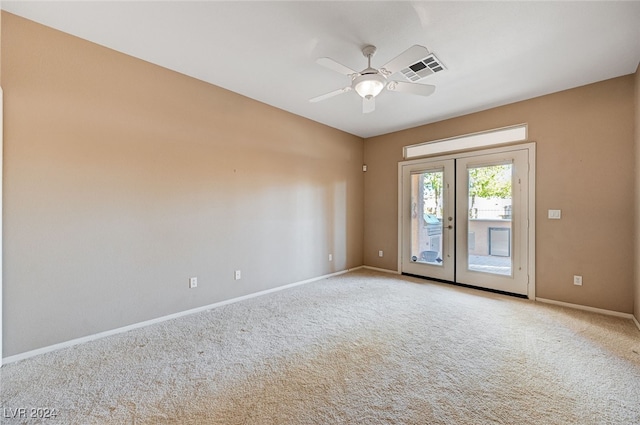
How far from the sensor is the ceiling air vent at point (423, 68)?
271 centimetres

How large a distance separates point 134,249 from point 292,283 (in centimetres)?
225

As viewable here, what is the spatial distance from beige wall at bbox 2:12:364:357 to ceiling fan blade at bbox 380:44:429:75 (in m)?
2.17

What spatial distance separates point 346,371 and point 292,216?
2603mm

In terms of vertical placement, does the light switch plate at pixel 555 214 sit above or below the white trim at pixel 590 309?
above

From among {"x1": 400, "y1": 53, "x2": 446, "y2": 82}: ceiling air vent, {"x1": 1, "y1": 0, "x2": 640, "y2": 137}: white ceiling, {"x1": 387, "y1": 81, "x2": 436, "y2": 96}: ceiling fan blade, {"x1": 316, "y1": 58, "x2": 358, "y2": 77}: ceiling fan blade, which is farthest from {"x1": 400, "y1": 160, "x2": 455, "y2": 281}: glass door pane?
{"x1": 316, "y1": 58, "x2": 358, "y2": 77}: ceiling fan blade

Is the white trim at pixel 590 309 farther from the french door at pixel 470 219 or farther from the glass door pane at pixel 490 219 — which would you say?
the glass door pane at pixel 490 219

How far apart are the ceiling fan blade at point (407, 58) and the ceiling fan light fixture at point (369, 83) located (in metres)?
0.08

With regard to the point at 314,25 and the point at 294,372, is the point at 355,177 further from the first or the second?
the point at 294,372

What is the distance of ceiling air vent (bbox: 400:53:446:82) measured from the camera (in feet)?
8.89

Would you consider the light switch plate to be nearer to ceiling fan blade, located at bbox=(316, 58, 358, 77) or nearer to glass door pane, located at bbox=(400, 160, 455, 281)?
glass door pane, located at bbox=(400, 160, 455, 281)

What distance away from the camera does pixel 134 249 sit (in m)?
2.76

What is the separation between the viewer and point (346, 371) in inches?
81.5

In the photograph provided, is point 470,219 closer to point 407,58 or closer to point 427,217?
point 427,217

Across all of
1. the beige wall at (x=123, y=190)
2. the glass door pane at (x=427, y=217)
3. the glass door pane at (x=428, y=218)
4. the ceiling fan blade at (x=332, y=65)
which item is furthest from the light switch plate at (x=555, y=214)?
the beige wall at (x=123, y=190)
